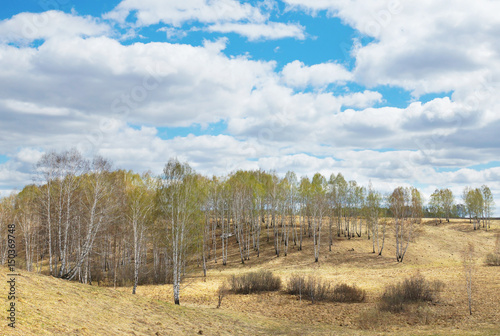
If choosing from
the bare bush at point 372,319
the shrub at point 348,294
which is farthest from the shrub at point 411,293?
the shrub at point 348,294

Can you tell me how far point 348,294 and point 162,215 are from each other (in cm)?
1740

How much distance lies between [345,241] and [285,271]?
19.6 meters

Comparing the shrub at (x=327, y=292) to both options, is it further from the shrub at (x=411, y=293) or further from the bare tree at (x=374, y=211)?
the bare tree at (x=374, y=211)

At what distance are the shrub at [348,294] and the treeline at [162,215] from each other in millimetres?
12522

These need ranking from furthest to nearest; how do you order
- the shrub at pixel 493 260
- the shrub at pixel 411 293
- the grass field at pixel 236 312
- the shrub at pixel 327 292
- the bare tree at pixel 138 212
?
1. the shrub at pixel 493 260
2. the bare tree at pixel 138 212
3. the shrub at pixel 327 292
4. the shrub at pixel 411 293
5. the grass field at pixel 236 312

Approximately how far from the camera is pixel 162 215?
30.7 m

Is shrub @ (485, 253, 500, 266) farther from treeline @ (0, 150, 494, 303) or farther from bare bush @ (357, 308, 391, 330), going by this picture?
bare bush @ (357, 308, 391, 330)

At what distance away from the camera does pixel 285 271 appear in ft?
142

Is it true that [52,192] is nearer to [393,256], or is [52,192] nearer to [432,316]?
[432,316]

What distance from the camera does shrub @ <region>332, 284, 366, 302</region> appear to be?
25.8 metres

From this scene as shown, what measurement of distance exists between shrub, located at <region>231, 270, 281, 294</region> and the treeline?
5.24m

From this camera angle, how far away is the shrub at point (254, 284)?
101ft

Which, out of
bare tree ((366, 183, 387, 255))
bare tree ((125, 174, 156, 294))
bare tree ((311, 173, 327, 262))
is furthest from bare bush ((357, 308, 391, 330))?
bare tree ((366, 183, 387, 255))

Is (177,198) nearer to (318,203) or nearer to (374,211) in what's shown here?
(318,203)
